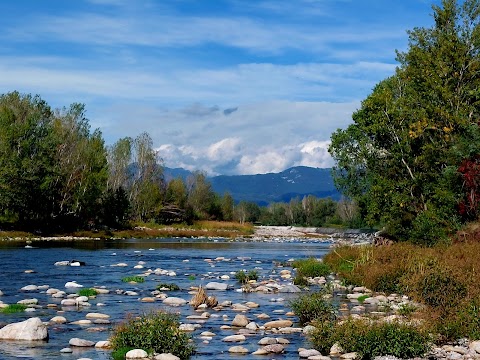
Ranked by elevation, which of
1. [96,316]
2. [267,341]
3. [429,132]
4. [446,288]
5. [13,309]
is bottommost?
[267,341]

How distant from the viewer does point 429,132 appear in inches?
1624

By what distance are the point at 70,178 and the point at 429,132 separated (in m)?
52.4

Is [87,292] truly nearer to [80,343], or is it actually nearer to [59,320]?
[59,320]

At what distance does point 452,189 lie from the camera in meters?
37.5

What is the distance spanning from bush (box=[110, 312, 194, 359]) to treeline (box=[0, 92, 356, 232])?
5691 centimetres

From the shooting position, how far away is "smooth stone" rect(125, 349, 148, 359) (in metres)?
14.0

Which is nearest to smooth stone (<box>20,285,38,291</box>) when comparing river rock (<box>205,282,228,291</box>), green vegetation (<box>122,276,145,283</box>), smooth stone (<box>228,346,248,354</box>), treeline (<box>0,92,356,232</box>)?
green vegetation (<box>122,276,145,283</box>)

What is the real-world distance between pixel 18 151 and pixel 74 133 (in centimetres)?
1516

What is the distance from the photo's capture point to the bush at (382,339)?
46.0 ft

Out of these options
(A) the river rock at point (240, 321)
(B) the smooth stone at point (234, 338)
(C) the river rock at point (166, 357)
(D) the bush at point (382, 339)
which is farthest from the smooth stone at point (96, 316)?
(D) the bush at point (382, 339)

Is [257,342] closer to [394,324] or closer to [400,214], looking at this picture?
[394,324]

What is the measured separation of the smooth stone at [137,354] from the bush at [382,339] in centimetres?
442

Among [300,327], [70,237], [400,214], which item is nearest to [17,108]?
[70,237]

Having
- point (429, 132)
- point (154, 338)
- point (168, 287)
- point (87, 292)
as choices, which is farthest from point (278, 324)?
point (429, 132)
